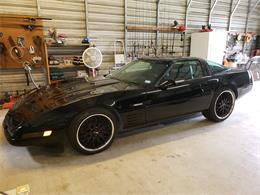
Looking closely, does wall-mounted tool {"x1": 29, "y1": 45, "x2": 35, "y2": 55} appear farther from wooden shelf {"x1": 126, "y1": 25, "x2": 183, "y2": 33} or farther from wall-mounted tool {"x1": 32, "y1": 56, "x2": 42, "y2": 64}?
wooden shelf {"x1": 126, "y1": 25, "x2": 183, "y2": 33}

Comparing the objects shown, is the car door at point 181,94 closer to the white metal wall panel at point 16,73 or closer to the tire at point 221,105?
the tire at point 221,105

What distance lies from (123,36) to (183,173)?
4494mm

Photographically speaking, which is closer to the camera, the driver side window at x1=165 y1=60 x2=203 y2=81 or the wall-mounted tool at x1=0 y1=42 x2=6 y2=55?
the driver side window at x1=165 y1=60 x2=203 y2=81

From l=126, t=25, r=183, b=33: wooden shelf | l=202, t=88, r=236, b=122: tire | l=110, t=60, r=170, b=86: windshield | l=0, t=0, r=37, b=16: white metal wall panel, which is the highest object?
l=0, t=0, r=37, b=16: white metal wall panel

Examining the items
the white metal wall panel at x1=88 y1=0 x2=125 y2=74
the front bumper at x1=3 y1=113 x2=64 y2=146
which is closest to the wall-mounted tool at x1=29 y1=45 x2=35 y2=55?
the white metal wall panel at x1=88 y1=0 x2=125 y2=74

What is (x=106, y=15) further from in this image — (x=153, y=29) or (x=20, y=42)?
(x=20, y=42)

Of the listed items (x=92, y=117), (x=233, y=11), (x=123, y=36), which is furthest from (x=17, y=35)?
(x=233, y=11)

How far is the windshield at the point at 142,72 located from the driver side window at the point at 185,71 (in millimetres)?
125

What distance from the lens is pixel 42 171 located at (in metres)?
1.95

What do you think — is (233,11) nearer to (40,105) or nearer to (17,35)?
(17,35)

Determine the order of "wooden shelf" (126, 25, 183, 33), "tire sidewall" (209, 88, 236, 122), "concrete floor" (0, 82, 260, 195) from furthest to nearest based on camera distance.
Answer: "wooden shelf" (126, 25, 183, 33) < "tire sidewall" (209, 88, 236, 122) < "concrete floor" (0, 82, 260, 195)

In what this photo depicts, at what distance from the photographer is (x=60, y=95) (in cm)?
230

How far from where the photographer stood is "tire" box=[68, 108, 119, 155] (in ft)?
6.75

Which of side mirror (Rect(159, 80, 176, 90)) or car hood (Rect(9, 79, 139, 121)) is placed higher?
A: side mirror (Rect(159, 80, 176, 90))
